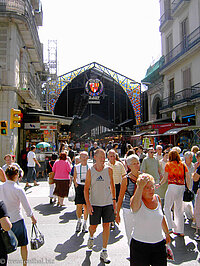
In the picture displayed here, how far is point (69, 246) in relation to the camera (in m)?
4.59

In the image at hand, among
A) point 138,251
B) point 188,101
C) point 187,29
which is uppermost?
point 187,29

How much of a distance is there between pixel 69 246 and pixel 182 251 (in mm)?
1994

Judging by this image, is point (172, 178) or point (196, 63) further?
point (196, 63)

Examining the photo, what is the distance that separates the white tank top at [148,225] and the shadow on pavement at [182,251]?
1.65m

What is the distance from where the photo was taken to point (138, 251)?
2.63 m

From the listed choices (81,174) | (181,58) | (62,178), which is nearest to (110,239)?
(81,174)

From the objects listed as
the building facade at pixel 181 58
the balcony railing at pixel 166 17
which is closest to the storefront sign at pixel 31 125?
the building facade at pixel 181 58

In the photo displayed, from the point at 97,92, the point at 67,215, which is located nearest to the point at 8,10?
the point at 67,215

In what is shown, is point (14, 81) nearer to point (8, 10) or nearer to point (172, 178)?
point (8, 10)

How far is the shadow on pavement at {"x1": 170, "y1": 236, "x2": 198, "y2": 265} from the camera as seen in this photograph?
13.1 feet

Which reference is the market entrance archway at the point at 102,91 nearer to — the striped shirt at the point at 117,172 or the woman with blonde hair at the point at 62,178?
the woman with blonde hair at the point at 62,178

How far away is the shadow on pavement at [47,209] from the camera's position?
6.94 meters

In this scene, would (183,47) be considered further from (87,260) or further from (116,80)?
(87,260)

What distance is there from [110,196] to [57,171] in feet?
11.4
